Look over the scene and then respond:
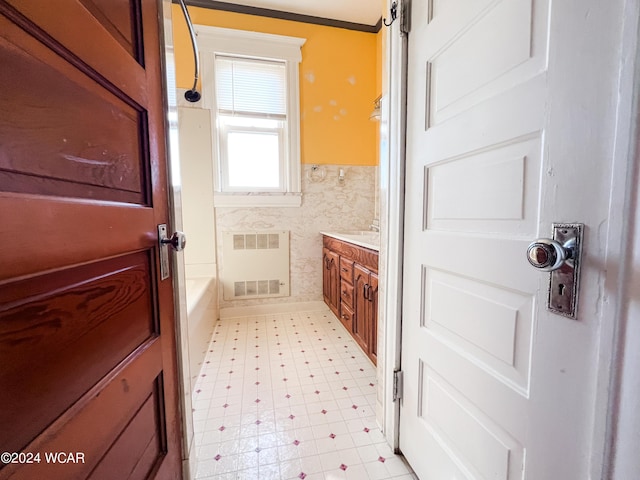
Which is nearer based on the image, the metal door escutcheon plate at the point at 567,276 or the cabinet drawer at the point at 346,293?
the metal door escutcheon plate at the point at 567,276

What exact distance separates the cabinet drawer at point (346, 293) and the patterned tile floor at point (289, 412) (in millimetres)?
327

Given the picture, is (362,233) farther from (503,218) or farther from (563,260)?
(563,260)

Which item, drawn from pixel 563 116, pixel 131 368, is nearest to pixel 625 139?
pixel 563 116

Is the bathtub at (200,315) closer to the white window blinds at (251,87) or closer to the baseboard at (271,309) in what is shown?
the baseboard at (271,309)

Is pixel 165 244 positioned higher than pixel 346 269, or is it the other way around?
pixel 165 244

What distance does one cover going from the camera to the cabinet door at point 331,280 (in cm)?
260

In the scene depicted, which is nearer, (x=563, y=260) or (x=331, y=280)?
(x=563, y=260)

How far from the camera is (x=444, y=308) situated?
90 centimetres

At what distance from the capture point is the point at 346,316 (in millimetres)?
2369

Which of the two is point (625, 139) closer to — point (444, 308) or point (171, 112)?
point (444, 308)

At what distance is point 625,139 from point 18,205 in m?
0.89

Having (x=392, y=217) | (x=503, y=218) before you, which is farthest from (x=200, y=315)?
(x=503, y=218)

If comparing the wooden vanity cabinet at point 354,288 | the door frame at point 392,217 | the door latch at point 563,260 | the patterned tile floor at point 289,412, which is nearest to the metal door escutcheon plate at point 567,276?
the door latch at point 563,260

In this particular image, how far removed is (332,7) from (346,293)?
2723 mm
